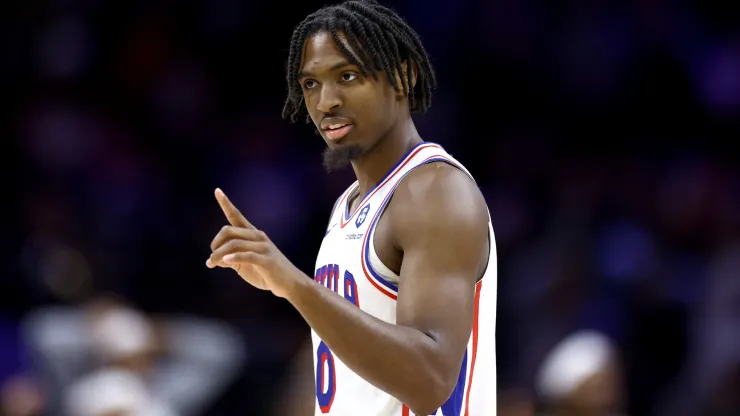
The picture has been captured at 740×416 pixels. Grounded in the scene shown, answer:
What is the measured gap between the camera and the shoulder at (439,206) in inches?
123

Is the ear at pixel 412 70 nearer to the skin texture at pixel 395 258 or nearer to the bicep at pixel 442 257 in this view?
the skin texture at pixel 395 258

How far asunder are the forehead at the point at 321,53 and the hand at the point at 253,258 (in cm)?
81

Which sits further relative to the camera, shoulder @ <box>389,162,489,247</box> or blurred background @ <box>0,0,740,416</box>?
blurred background @ <box>0,0,740,416</box>

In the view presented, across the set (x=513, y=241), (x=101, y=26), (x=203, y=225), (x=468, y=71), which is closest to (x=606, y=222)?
(x=513, y=241)

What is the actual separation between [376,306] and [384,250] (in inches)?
6.9

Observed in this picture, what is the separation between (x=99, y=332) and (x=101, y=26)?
158 inches

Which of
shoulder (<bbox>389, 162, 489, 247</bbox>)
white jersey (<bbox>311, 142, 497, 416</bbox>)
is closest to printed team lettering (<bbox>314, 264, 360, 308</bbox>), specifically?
white jersey (<bbox>311, 142, 497, 416</bbox>)

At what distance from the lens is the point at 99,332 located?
25.7 ft

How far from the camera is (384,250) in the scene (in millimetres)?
3270

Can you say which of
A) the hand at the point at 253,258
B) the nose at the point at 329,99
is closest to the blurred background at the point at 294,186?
the nose at the point at 329,99

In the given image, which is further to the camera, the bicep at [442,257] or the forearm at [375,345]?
the bicep at [442,257]

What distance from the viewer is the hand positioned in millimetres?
2791

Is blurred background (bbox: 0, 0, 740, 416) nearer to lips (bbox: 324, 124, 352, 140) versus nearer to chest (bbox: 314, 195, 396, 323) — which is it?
chest (bbox: 314, 195, 396, 323)

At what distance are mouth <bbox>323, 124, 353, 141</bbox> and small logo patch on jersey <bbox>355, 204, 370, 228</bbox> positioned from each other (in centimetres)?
24
